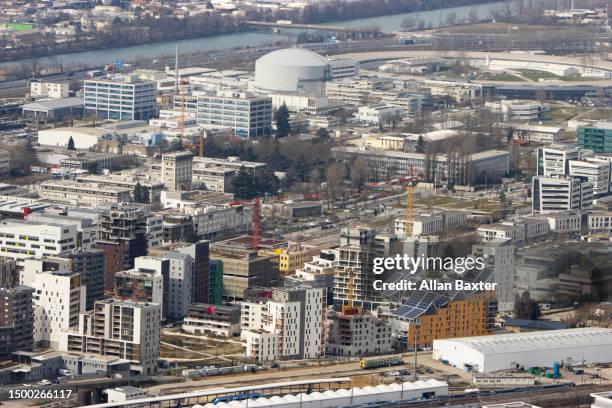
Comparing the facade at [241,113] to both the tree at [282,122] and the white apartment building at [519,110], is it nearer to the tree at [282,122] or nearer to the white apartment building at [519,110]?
the tree at [282,122]

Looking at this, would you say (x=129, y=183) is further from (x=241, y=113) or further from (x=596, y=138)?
(x=596, y=138)

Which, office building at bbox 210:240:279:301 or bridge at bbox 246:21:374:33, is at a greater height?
office building at bbox 210:240:279:301

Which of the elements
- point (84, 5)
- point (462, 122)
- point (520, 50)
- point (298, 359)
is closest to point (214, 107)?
point (462, 122)

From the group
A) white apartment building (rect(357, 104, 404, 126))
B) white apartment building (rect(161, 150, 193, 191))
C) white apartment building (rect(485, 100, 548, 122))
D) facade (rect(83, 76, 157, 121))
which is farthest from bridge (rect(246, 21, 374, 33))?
white apartment building (rect(161, 150, 193, 191))

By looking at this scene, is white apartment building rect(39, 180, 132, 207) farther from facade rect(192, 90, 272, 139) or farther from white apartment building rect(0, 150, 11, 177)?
facade rect(192, 90, 272, 139)

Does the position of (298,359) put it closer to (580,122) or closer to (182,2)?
(580,122)

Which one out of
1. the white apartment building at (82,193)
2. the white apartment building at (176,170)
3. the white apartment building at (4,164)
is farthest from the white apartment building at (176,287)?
the white apartment building at (4,164)
